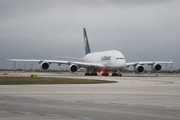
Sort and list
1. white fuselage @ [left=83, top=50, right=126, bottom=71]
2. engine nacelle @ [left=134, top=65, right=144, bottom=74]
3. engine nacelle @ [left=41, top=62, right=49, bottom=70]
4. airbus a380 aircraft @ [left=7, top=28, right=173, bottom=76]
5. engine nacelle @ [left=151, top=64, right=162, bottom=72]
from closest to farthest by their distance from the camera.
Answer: white fuselage @ [left=83, top=50, right=126, bottom=71]
airbus a380 aircraft @ [left=7, top=28, right=173, bottom=76]
engine nacelle @ [left=41, top=62, right=49, bottom=70]
engine nacelle @ [left=134, top=65, right=144, bottom=74]
engine nacelle @ [left=151, top=64, right=162, bottom=72]

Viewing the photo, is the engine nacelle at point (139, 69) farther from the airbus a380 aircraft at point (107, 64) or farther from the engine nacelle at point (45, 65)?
the engine nacelle at point (45, 65)

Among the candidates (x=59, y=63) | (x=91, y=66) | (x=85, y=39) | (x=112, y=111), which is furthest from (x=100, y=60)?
(x=112, y=111)

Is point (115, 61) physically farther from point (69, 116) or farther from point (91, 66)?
point (69, 116)

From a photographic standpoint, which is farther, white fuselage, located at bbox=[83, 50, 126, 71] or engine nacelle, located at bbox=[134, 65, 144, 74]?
engine nacelle, located at bbox=[134, 65, 144, 74]

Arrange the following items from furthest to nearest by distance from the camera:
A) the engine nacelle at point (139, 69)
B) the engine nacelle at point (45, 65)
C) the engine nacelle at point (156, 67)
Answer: the engine nacelle at point (156, 67) < the engine nacelle at point (139, 69) < the engine nacelle at point (45, 65)

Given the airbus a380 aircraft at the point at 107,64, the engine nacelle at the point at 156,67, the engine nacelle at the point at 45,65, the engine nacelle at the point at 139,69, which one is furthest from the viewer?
the engine nacelle at the point at 156,67

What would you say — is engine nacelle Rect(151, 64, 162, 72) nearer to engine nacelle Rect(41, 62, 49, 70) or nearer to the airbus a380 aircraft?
the airbus a380 aircraft

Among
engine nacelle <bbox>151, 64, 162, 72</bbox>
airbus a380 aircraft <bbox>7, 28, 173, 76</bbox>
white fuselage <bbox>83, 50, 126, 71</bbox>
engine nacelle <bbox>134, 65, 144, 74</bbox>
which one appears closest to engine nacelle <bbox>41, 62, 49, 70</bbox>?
airbus a380 aircraft <bbox>7, 28, 173, 76</bbox>

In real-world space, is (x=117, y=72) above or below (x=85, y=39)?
below

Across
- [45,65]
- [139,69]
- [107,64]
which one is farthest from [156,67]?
[45,65]

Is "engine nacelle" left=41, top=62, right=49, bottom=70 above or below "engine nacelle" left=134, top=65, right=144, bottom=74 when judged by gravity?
above

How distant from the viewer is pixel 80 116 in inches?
459

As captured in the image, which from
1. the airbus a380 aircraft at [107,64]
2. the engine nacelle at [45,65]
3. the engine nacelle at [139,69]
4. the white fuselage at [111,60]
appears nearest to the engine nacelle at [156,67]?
the airbus a380 aircraft at [107,64]

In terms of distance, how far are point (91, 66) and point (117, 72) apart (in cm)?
697
